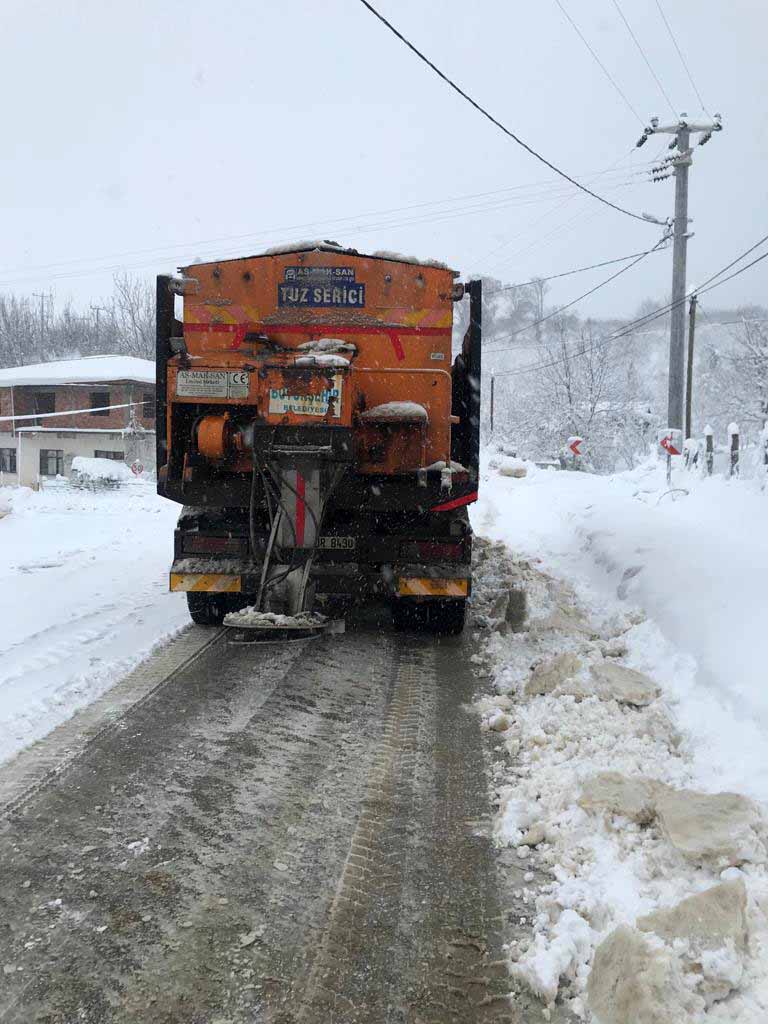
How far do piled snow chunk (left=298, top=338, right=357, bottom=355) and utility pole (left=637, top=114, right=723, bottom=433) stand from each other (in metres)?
14.4

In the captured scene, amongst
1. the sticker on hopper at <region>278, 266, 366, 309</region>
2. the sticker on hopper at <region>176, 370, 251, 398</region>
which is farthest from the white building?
the sticker on hopper at <region>176, 370, 251, 398</region>

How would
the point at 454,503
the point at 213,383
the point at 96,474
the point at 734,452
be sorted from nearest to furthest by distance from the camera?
the point at 213,383, the point at 454,503, the point at 734,452, the point at 96,474

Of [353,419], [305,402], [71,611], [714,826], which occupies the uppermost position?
[305,402]

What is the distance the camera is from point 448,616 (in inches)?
269

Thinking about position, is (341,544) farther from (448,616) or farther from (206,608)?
(206,608)

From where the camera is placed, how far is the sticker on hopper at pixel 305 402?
5.45 m

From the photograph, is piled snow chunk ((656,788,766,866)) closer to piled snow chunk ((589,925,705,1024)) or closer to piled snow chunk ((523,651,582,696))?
piled snow chunk ((589,925,705,1024))

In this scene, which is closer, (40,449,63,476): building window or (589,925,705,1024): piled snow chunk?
(589,925,705,1024): piled snow chunk

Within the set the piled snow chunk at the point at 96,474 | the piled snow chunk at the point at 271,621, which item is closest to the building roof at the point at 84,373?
the piled snow chunk at the point at 96,474

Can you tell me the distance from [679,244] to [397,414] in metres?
16.1

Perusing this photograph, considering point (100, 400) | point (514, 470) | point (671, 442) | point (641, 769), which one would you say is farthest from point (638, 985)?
point (100, 400)

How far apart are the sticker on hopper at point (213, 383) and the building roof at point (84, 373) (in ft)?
97.2

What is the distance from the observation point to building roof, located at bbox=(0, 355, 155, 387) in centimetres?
3443

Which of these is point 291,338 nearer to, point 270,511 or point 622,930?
point 270,511
